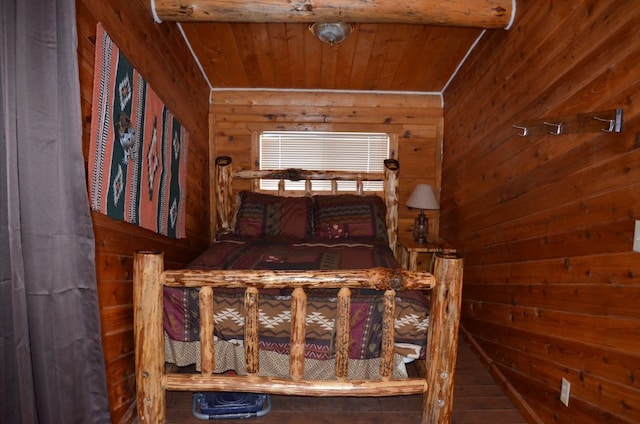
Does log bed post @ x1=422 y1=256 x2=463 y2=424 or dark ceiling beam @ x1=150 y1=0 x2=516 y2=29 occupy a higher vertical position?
dark ceiling beam @ x1=150 y1=0 x2=516 y2=29

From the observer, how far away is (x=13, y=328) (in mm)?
1039

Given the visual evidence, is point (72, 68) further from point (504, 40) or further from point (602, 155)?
point (504, 40)

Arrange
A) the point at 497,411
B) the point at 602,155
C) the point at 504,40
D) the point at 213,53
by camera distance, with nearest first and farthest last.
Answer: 1. the point at 602,155
2. the point at 497,411
3. the point at 504,40
4. the point at 213,53

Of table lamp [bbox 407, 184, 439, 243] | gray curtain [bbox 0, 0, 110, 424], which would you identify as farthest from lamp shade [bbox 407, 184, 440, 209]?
gray curtain [bbox 0, 0, 110, 424]

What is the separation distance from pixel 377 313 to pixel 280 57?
6.74 ft

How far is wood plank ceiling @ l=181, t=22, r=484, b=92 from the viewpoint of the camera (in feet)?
7.81

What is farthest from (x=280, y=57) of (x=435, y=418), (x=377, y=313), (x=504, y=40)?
(x=435, y=418)

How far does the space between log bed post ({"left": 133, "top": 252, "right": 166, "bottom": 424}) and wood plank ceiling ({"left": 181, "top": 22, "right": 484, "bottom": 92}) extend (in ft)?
5.29

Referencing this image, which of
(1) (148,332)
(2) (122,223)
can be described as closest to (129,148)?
(2) (122,223)

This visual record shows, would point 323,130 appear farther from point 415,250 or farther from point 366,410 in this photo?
point 366,410

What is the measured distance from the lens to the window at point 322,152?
347cm

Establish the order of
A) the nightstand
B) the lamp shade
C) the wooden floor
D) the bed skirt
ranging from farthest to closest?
the lamp shade, the nightstand, the wooden floor, the bed skirt

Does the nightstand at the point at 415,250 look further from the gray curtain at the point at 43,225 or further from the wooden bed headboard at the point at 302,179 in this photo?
the gray curtain at the point at 43,225

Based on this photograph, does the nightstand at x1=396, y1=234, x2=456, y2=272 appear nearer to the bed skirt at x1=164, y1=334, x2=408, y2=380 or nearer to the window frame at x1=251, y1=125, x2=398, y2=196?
the window frame at x1=251, y1=125, x2=398, y2=196
